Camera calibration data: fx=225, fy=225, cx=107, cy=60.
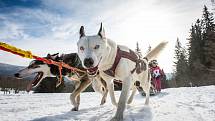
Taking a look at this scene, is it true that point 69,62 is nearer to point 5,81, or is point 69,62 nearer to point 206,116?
point 206,116

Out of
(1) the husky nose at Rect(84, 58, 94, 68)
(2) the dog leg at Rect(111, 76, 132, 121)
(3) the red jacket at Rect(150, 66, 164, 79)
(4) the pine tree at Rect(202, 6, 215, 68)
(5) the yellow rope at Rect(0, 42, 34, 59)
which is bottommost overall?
(2) the dog leg at Rect(111, 76, 132, 121)

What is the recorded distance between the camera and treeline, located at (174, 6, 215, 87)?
3766 centimetres

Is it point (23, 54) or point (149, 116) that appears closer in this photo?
point (23, 54)

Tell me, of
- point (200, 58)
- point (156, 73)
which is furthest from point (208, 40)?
point (156, 73)

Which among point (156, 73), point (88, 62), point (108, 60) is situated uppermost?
point (156, 73)

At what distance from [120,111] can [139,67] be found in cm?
157

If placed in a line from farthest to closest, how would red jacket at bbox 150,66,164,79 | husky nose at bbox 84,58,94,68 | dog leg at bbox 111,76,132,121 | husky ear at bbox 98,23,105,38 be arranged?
red jacket at bbox 150,66,164,79 → husky ear at bbox 98,23,105,38 → dog leg at bbox 111,76,132,121 → husky nose at bbox 84,58,94,68

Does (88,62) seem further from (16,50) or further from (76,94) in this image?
(76,94)

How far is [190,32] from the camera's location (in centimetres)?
4691

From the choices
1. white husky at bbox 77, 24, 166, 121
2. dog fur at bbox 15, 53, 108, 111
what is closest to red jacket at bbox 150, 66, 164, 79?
dog fur at bbox 15, 53, 108, 111

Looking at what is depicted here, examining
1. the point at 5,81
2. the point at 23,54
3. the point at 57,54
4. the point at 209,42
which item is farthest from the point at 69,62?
the point at 5,81

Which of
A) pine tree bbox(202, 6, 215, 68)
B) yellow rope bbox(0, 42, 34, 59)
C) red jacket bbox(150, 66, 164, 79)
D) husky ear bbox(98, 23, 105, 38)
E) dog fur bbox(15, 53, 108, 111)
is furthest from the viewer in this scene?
pine tree bbox(202, 6, 215, 68)

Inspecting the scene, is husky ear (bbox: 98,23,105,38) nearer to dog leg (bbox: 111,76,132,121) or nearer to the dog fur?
dog leg (bbox: 111,76,132,121)

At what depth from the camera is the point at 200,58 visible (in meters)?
40.9
